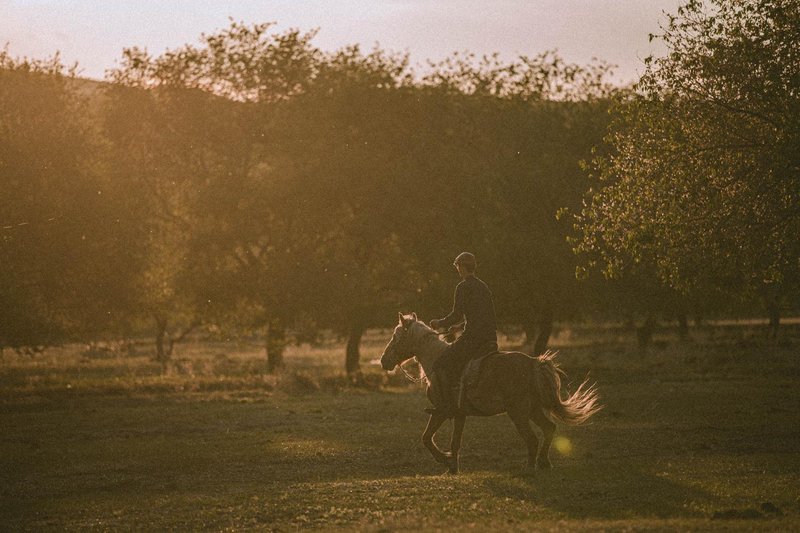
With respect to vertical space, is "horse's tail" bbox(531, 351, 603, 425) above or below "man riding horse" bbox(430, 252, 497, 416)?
below

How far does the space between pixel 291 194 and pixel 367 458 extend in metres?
27.3

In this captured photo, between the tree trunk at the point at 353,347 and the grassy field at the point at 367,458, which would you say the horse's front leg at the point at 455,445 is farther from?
the tree trunk at the point at 353,347

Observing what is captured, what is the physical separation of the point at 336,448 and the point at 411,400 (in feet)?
40.4

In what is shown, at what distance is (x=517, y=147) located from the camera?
43.2 meters

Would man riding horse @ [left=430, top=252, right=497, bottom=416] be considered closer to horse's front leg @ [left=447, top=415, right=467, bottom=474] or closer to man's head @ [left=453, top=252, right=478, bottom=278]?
man's head @ [left=453, top=252, right=478, bottom=278]

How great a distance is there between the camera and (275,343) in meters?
48.5

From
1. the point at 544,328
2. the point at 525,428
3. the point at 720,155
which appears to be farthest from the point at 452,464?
the point at 544,328

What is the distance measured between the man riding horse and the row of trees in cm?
1837

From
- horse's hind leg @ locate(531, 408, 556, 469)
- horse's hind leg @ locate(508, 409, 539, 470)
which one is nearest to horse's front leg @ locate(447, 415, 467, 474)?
horse's hind leg @ locate(508, 409, 539, 470)

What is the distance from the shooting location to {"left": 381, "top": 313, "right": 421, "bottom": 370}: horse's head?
56.7 ft

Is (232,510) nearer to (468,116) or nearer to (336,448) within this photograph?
(336,448)

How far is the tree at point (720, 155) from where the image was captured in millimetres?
19047

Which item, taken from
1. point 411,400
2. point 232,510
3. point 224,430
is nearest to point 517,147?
point 411,400

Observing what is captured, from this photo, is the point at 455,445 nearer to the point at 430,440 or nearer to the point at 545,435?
the point at 430,440
